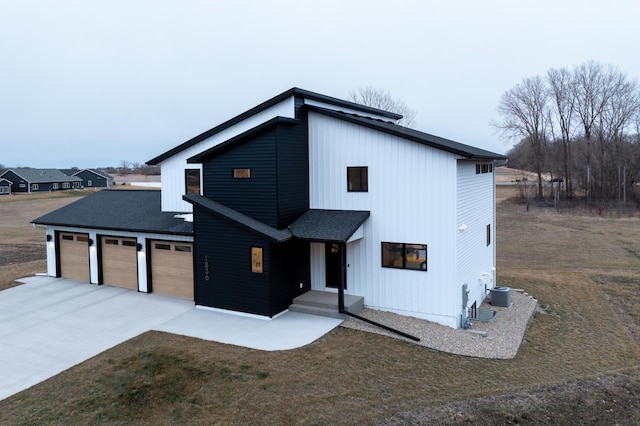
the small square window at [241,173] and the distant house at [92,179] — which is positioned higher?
the distant house at [92,179]

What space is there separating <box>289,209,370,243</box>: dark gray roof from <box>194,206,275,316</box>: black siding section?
1.15 m

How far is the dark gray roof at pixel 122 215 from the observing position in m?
14.7

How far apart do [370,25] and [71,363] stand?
927 inches

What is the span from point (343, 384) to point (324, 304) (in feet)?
13.2

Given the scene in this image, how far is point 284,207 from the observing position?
12.7m

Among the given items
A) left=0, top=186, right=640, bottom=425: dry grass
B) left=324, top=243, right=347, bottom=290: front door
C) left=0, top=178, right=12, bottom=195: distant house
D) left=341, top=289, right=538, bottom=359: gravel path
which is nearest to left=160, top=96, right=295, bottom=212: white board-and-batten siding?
left=324, top=243, right=347, bottom=290: front door

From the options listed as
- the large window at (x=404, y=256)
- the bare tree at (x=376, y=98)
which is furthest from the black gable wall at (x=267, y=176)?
the bare tree at (x=376, y=98)

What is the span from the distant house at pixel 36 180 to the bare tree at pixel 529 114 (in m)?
70.0

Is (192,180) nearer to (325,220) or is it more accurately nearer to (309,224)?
(309,224)

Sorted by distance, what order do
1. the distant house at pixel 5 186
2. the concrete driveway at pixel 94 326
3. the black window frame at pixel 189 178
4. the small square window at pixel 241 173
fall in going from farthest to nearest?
1. the distant house at pixel 5 186
2. the black window frame at pixel 189 178
3. the small square window at pixel 241 173
4. the concrete driveway at pixel 94 326

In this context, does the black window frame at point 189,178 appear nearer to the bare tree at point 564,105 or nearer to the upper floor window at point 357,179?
the upper floor window at point 357,179

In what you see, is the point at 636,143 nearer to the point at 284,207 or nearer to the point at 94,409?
the point at 284,207

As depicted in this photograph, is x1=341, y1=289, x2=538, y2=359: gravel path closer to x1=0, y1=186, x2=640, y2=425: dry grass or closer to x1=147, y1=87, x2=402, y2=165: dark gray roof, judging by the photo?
x1=0, y1=186, x2=640, y2=425: dry grass

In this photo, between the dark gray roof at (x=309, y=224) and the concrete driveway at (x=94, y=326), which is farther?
the dark gray roof at (x=309, y=224)
